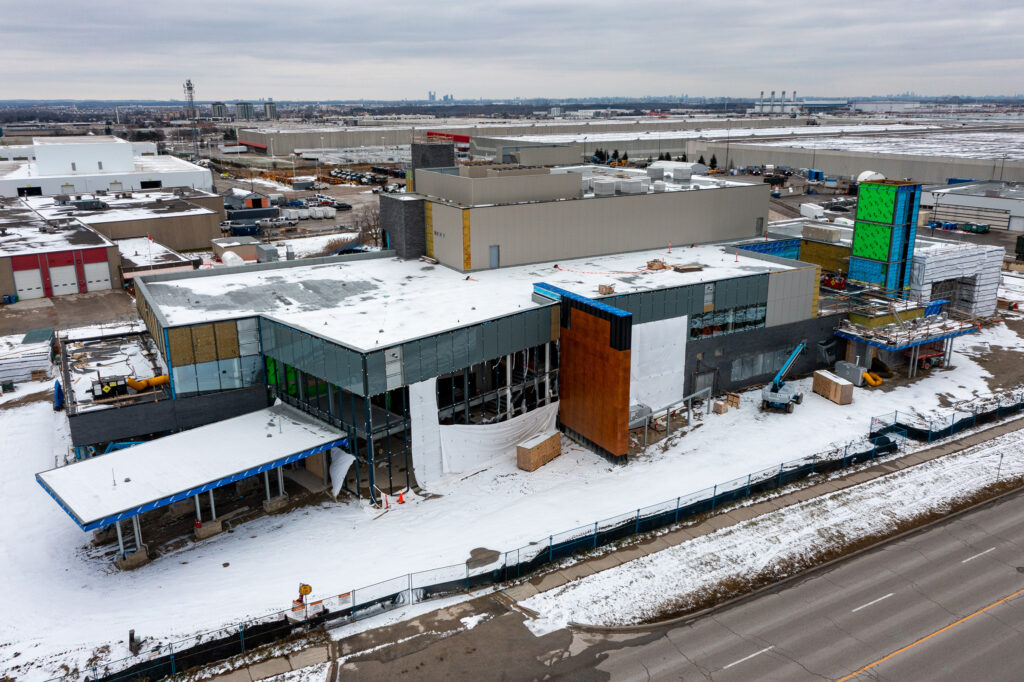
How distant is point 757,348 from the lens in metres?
45.4

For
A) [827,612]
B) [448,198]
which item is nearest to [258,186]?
[448,198]

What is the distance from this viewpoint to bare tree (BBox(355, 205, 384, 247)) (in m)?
83.2

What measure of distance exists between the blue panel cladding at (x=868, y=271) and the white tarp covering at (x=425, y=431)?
115 ft

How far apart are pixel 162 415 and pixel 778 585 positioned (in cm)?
2822

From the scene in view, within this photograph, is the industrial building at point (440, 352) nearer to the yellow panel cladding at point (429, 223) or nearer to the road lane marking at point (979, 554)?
the yellow panel cladding at point (429, 223)

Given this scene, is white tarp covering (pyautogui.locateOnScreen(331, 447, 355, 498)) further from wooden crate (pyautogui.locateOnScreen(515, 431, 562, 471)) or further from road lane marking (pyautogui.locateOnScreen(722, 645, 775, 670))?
road lane marking (pyautogui.locateOnScreen(722, 645, 775, 670))

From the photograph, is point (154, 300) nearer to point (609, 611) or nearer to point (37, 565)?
point (37, 565)

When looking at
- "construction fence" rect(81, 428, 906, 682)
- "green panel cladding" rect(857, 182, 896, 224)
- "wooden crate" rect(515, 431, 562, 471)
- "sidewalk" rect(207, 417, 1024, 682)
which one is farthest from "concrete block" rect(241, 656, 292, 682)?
"green panel cladding" rect(857, 182, 896, 224)

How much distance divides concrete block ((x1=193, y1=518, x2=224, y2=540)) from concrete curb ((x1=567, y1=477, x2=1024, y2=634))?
1526 centimetres

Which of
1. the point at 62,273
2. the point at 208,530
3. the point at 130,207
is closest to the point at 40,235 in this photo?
the point at 62,273

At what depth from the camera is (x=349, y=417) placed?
3447 centimetres

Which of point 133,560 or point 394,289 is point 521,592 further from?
point 394,289

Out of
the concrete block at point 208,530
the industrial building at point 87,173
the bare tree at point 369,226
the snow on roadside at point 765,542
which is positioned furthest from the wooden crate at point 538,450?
the industrial building at point 87,173

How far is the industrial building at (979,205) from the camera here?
92.2 metres
